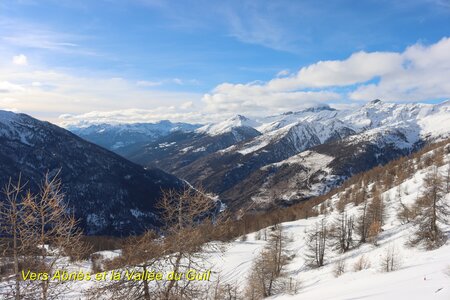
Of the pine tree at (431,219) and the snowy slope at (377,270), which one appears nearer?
the snowy slope at (377,270)

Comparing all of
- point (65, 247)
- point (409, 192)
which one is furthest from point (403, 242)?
point (409, 192)

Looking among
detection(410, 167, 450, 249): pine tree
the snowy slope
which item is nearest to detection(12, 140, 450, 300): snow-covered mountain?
the snowy slope

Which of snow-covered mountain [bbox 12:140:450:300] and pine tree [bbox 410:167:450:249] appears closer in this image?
snow-covered mountain [bbox 12:140:450:300]

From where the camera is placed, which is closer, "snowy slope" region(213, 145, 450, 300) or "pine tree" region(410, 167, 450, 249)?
"snowy slope" region(213, 145, 450, 300)

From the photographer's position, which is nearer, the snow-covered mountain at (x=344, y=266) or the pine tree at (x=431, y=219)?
the snow-covered mountain at (x=344, y=266)

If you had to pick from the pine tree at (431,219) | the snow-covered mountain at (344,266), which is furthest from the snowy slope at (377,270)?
the pine tree at (431,219)

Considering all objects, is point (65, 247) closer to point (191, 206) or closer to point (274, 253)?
point (191, 206)

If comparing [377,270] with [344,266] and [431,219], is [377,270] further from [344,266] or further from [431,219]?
[431,219]

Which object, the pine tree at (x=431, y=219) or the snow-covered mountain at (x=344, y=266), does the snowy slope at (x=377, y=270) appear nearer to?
the snow-covered mountain at (x=344, y=266)

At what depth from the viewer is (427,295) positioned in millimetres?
16156

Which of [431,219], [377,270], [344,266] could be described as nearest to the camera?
[377,270]

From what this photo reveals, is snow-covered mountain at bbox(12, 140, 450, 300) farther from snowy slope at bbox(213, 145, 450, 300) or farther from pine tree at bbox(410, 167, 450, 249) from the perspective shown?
pine tree at bbox(410, 167, 450, 249)

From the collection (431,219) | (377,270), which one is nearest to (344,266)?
(431,219)

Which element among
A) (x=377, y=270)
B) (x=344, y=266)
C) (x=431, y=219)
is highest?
(x=431, y=219)
